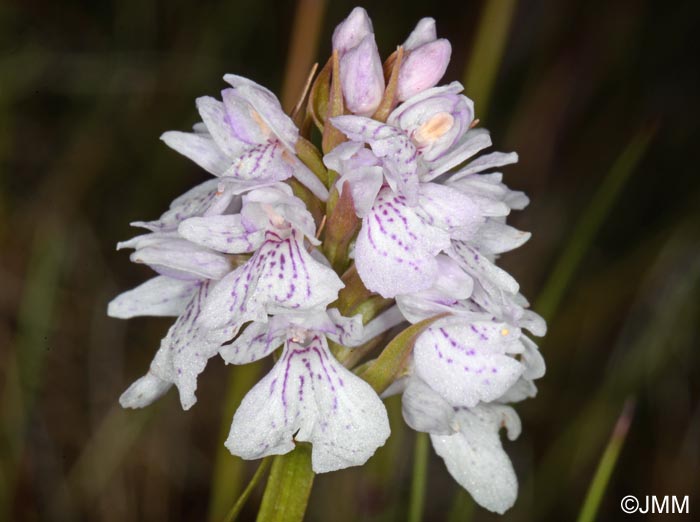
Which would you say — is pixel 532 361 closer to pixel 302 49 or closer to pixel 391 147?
pixel 391 147

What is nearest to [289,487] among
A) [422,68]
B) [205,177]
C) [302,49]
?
[422,68]

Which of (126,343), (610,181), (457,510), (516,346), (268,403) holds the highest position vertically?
(610,181)

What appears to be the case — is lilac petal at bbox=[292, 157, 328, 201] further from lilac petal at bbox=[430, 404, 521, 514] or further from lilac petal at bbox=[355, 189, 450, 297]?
lilac petal at bbox=[430, 404, 521, 514]

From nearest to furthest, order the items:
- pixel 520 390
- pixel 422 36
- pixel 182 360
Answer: pixel 182 360, pixel 422 36, pixel 520 390

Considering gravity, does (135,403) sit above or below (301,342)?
below

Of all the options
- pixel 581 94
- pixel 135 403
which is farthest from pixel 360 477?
pixel 581 94

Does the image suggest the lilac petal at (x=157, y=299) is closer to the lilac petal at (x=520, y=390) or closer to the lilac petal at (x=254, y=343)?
the lilac petal at (x=254, y=343)

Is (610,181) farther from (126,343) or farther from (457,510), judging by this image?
(126,343)
